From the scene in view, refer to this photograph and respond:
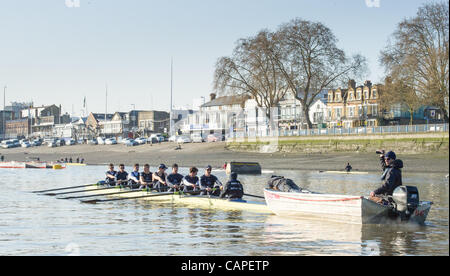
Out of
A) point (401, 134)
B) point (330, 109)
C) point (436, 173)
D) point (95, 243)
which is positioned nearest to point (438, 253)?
point (95, 243)

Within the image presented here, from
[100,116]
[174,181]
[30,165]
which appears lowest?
[30,165]

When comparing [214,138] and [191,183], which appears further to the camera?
[214,138]

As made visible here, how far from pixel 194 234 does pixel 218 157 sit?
54753 millimetres

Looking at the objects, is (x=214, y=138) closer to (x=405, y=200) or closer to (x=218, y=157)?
(x=218, y=157)

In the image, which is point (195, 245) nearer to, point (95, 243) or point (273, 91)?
point (95, 243)

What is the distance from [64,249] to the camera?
1599 cm

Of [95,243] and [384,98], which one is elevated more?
[384,98]

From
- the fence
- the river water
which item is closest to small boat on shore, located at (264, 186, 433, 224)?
the river water

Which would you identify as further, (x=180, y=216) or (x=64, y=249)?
(x=180, y=216)

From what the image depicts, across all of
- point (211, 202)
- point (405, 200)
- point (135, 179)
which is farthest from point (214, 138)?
point (405, 200)

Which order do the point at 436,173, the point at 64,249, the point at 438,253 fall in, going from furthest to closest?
the point at 436,173 < the point at 64,249 < the point at 438,253

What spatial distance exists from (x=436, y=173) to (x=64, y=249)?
3764 cm

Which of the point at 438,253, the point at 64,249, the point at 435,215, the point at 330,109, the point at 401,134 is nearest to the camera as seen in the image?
the point at 438,253

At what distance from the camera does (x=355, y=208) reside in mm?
18453
